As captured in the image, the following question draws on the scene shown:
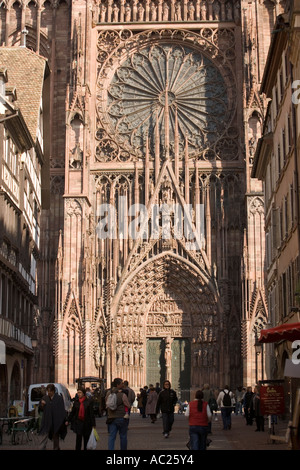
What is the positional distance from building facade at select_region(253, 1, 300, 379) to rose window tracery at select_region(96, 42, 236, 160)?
16302mm

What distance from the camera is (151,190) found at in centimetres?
5212

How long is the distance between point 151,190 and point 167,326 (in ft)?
26.7

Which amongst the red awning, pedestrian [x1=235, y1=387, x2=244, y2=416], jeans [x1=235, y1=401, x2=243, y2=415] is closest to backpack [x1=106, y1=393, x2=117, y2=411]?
the red awning

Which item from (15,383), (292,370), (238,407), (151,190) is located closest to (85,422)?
(292,370)

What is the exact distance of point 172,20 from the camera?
181 ft

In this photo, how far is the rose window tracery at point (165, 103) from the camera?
2117 inches

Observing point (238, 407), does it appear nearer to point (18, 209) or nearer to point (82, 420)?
point (18, 209)

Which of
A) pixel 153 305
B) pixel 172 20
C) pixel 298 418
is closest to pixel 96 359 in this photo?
pixel 153 305

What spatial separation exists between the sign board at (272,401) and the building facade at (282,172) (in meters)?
2.60

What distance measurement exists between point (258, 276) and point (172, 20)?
17566 mm

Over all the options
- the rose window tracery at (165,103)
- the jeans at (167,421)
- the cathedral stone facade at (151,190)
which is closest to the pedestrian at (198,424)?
the jeans at (167,421)

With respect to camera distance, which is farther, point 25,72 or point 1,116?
point 25,72
